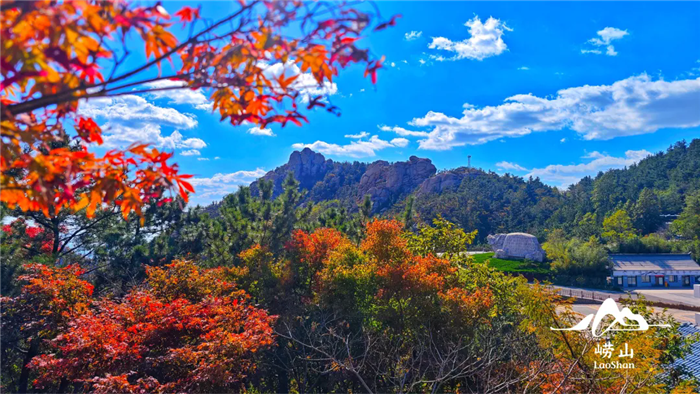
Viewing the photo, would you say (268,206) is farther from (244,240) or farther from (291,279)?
(291,279)

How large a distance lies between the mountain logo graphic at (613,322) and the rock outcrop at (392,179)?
59156 millimetres

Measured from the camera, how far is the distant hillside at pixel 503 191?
49188mm

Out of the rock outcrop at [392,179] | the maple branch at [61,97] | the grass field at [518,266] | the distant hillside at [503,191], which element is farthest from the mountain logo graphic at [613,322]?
the rock outcrop at [392,179]

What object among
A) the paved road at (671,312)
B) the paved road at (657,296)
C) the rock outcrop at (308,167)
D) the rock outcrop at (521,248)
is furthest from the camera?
the rock outcrop at (308,167)

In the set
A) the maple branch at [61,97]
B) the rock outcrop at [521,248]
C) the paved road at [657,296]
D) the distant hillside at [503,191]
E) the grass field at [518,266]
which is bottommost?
the paved road at [657,296]

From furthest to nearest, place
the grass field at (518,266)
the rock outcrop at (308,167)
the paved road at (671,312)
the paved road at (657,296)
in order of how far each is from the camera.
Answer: the rock outcrop at (308,167)
the grass field at (518,266)
the paved road at (657,296)
the paved road at (671,312)

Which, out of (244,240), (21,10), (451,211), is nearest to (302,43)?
(21,10)

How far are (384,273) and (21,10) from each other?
6651mm

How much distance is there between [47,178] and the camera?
1293mm

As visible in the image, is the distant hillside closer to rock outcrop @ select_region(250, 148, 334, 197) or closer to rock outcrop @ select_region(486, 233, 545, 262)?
rock outcrop @ select_region(250, 148, 334, 197)

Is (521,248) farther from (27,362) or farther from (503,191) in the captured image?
(27,362)

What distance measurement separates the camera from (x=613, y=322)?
6309mm

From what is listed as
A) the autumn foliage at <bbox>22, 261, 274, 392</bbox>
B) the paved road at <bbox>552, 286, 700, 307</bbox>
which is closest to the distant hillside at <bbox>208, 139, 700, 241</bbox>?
the paved road at <bbox>552, 286, 700, 307</bbox>

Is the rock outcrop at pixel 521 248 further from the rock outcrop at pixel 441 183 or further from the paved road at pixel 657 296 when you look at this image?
the rock outcrop at pixel 441 183
